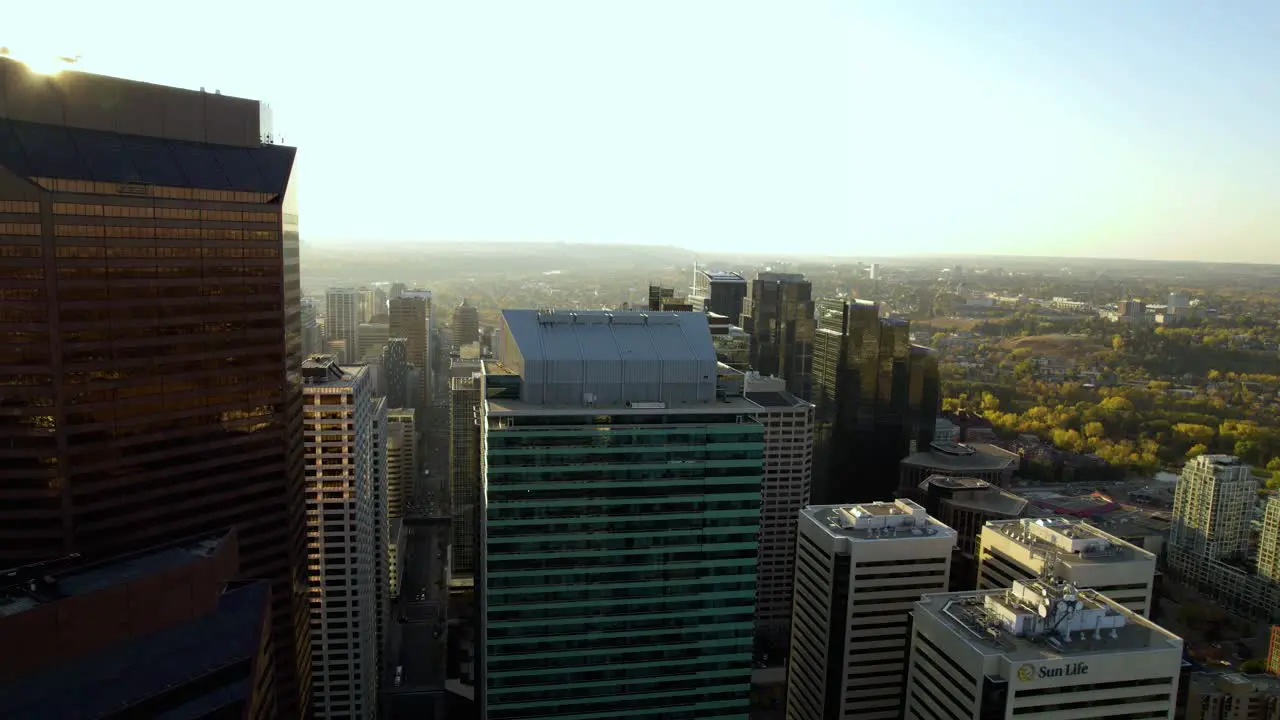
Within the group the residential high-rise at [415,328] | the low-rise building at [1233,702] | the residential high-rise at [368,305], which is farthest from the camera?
the residential high-rise at [368,305]

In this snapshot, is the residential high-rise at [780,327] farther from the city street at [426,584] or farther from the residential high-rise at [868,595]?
the residential high-rise at [868,595]

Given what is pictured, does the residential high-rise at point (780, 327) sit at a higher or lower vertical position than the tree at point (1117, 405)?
higher

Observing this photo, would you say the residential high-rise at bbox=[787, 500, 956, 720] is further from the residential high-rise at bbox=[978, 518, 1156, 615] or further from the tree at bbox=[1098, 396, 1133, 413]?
the tree at bbox=[1098, 396, 1133, 413]

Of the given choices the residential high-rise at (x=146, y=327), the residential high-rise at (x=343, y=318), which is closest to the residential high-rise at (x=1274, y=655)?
the residential high-rise at (x=146, y=327)

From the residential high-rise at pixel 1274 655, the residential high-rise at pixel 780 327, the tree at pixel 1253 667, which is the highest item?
the residential high-rise at pixel 780 327

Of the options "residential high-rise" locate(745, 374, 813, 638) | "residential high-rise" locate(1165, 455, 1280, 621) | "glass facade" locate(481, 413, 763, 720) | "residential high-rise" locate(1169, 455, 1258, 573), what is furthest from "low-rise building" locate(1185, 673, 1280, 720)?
"glass facade" locate(481, 413, 763, 720)
